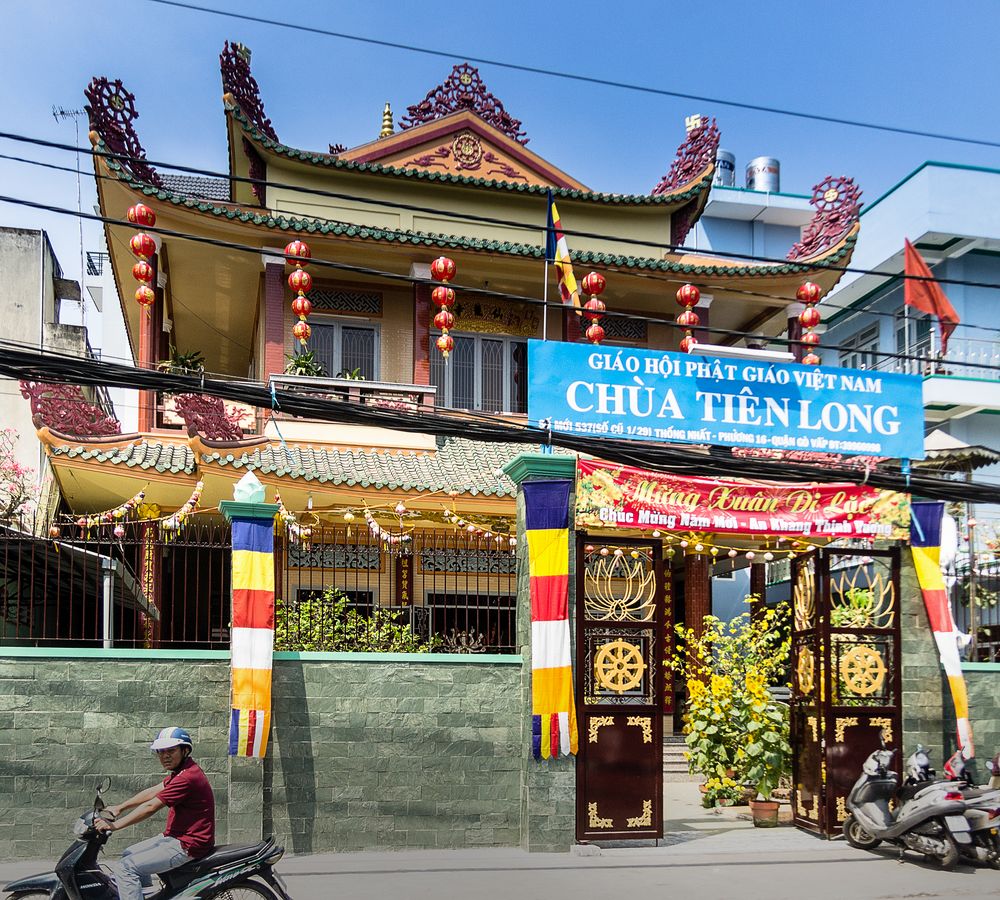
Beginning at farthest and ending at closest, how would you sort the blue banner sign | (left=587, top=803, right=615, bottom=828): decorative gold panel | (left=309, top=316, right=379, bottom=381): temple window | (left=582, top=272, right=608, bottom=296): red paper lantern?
(left=309, top=316, right=379, bottom=381): temple window → (left=582, top=272, right=608, bottom=296): red paper lantern → the blue banner sign → (left=587, top=803, right=615, bottom=828): decorative gold panel

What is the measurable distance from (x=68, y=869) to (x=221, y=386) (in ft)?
13.0

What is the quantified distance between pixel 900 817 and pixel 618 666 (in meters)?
2.78

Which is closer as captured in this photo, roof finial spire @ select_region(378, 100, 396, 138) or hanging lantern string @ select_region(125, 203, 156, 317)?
hanging lantern string @ select_region(125, 203, 156, 317)

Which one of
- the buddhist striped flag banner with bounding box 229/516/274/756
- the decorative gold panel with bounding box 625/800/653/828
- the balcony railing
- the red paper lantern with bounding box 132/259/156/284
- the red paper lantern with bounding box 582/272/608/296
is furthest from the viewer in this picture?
the balcony railing

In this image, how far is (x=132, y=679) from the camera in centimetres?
923

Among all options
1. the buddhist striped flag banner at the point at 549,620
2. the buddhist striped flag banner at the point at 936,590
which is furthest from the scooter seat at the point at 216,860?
the buddhist striped flag banner at the point at 936,590

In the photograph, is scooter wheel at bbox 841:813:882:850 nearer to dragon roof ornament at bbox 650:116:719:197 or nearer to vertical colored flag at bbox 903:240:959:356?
vertical colored flag at bbox 903:240:959:356

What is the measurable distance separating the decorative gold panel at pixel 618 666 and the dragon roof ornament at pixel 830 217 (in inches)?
388

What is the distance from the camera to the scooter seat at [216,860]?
638cm

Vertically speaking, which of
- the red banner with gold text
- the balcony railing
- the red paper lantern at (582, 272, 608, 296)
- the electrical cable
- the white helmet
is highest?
the red paper lantern at (582, 272, 608, 296)

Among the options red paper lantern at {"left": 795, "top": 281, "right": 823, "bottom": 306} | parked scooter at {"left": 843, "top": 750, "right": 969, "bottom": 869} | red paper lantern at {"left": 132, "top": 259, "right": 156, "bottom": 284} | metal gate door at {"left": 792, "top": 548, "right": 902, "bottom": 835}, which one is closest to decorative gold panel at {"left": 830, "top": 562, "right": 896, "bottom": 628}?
metal gate door at {"left": 792, "top": 548, "right": 902, "bottom": 835}

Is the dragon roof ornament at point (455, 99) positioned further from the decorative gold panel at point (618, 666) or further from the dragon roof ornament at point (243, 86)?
the decorative gold panel at point (618, 666)

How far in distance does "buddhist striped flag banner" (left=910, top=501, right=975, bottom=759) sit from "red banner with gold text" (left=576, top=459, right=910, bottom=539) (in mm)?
160

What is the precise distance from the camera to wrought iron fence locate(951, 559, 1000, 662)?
11.8 metres
